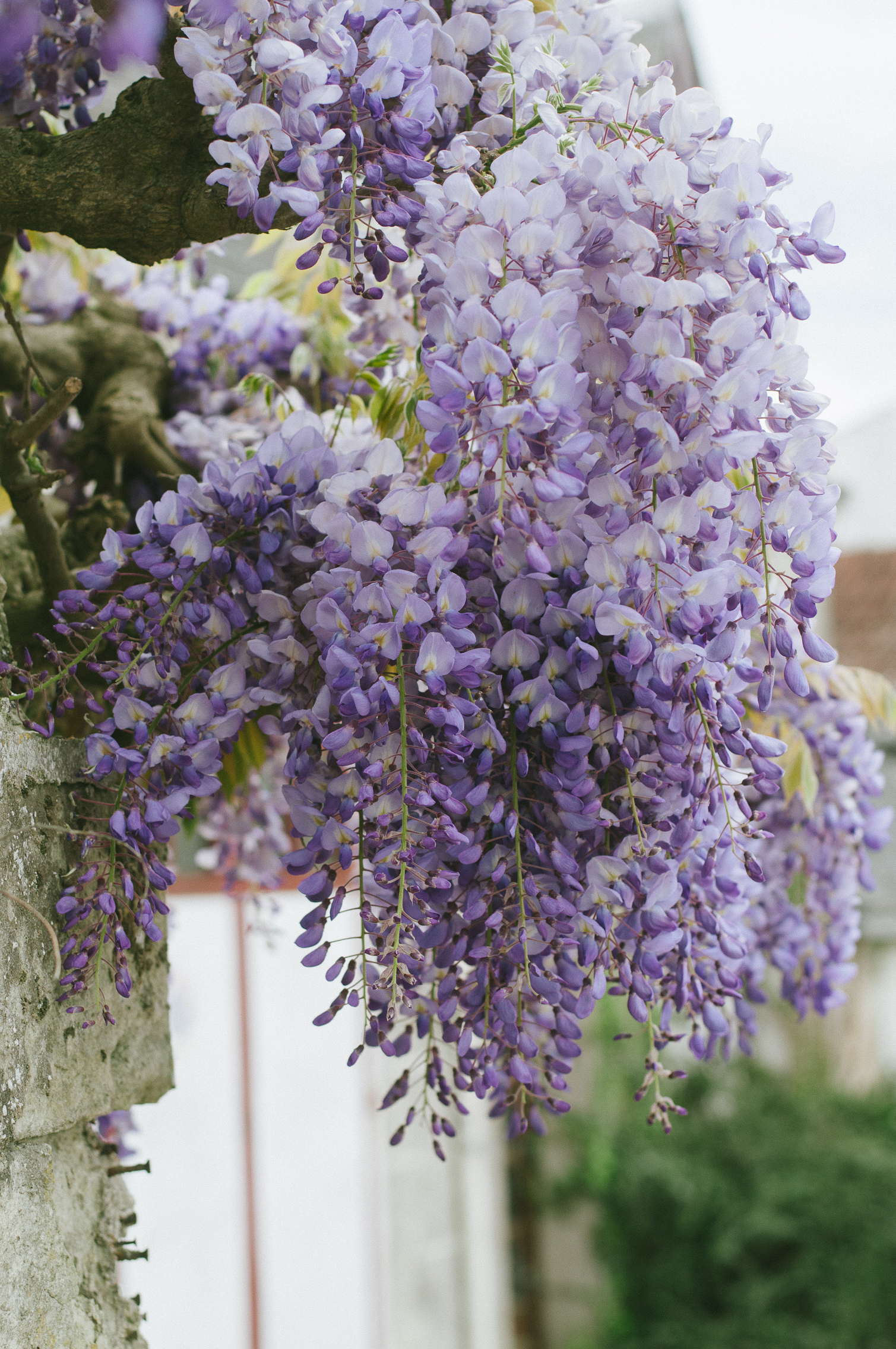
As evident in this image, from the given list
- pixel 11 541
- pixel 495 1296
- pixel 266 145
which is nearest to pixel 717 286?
pixel 266 145

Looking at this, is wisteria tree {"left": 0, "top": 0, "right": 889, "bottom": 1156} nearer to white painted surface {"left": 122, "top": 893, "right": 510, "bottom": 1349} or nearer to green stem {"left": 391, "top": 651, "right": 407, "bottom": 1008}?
green stem {"left": 391, "top": 651, "right": 407, "bottom": 1008}

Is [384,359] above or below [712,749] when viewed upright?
above

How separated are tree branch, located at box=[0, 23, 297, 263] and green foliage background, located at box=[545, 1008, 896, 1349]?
11.9 ft

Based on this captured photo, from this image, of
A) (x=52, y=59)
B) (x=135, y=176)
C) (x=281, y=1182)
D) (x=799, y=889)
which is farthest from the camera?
(x=281, y=1182)

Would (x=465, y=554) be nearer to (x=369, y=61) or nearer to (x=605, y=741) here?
(x=605, y=741)

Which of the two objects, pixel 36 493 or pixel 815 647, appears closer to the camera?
pixel 815 647

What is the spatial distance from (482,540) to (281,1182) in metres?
2.52

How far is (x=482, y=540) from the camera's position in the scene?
611 mm

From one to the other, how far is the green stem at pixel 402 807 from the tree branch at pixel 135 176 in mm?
316

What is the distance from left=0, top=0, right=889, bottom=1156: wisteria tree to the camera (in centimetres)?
56

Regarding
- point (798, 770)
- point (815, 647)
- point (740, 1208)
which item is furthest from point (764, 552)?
point (740, 1208)

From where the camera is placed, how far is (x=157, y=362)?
3.43ft

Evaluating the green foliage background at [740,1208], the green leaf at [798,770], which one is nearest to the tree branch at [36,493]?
the green leaf at [798,770]

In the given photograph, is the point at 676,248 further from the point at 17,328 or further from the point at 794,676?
the point at 17,328
